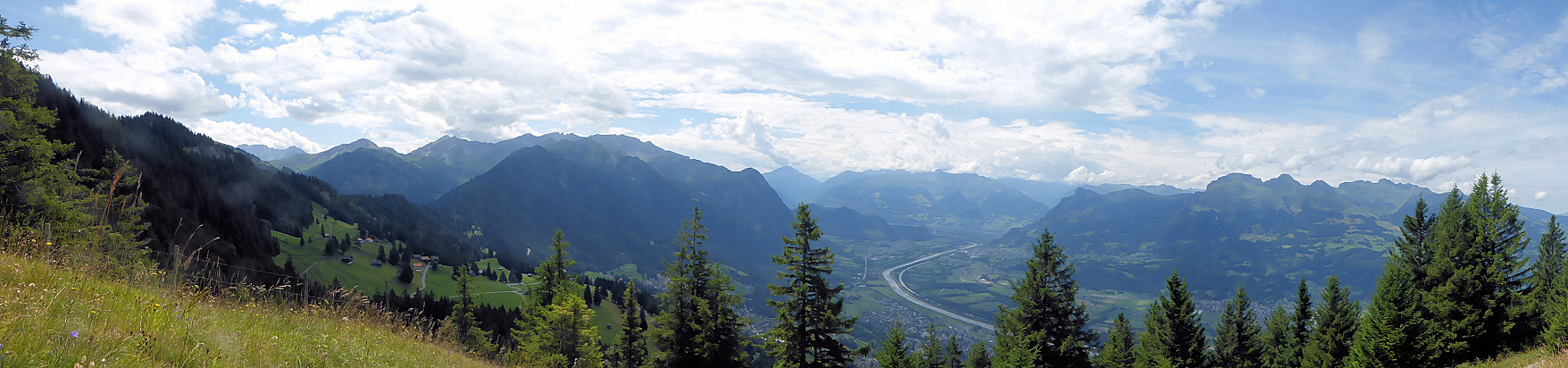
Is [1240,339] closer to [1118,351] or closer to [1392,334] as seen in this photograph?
[1118,351]

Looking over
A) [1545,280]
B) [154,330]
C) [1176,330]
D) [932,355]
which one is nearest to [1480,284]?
[1545,280]

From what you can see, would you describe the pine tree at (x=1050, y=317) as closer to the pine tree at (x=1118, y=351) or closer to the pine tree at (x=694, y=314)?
the pine tree at (x=1118, y=351)

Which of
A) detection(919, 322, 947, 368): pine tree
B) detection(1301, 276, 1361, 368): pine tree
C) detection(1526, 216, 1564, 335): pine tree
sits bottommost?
detection(919, 322, 947, 368): pine tree

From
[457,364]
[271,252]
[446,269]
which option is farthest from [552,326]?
[446,269]

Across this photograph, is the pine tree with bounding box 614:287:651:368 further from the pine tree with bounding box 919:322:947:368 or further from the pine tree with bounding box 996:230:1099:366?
the pine tree with bounding box 996:230:1099:366

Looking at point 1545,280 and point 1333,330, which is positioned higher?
point 1545,280

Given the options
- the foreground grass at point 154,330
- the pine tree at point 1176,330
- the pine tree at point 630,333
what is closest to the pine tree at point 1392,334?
the pine tree at point 1176,330

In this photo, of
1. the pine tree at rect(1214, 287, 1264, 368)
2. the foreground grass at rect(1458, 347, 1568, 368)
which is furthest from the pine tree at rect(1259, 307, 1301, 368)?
the foreground grass at rect(1458, 347, 1568, 368)
